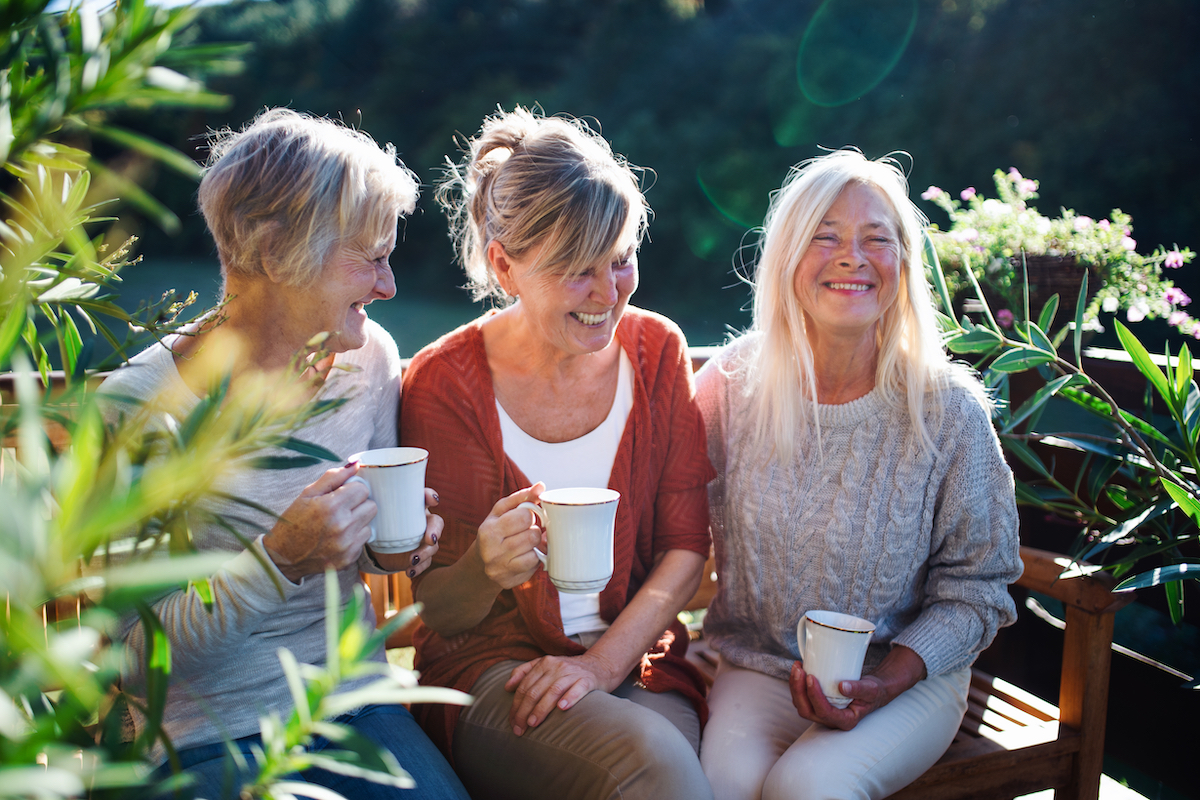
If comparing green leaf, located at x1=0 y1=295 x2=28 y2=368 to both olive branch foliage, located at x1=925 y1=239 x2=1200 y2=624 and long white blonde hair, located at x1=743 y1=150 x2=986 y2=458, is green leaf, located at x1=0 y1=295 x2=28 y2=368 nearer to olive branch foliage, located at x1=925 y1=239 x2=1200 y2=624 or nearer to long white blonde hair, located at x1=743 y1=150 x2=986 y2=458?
long white blonde hair, located at x1=743 y1=150 x2=986 y2=458

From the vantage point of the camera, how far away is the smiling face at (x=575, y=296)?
5.57 feet

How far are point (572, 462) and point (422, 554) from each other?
42 centimetres

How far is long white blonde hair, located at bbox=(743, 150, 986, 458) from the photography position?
1.88 metres

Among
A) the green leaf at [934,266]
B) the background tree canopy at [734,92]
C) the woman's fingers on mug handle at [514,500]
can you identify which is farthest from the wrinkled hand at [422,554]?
the background tree canopy at [734,92]

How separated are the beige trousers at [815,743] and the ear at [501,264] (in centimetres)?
100

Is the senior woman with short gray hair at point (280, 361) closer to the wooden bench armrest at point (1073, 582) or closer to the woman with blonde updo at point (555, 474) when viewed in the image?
the woman with blonde updo at point (555, 474)

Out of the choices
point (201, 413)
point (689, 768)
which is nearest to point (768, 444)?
point (689, 768)

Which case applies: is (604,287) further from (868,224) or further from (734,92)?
(734,92)

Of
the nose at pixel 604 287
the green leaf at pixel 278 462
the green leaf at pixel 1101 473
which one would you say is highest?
the nose at pixel 604 287

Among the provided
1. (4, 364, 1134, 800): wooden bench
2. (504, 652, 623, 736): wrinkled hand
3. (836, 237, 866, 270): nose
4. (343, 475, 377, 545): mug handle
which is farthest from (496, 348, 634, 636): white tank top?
(4, 364, 1134, 800): wooden bench

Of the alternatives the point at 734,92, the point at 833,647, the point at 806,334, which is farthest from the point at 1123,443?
the point at 734,92

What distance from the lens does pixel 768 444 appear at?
6.32ft

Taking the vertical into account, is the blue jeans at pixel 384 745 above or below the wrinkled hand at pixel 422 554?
below

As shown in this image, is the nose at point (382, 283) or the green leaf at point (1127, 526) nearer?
the nose at point (382, 283)
